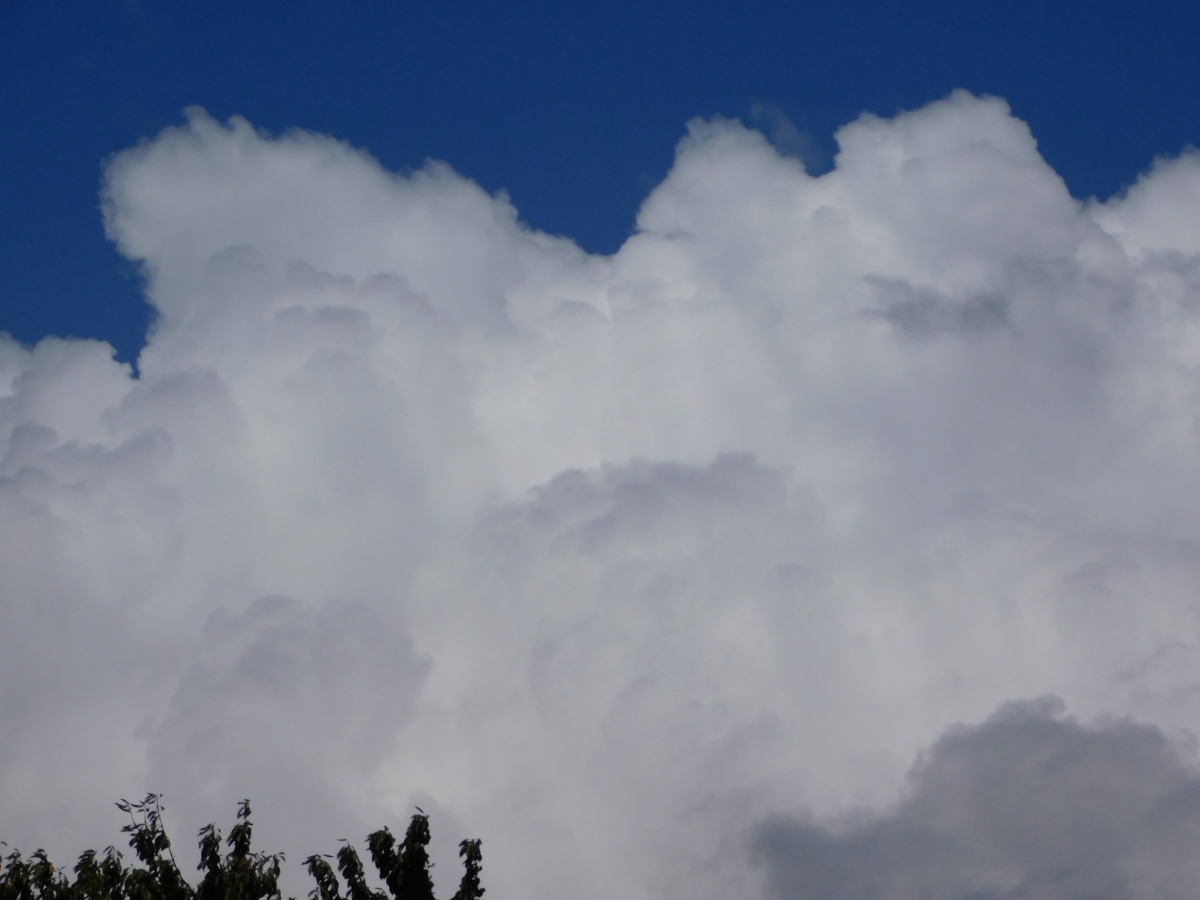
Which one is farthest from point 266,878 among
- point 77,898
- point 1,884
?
point 1,884

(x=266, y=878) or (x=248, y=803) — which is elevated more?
(x=248, y=803)

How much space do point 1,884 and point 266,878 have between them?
9147 mm

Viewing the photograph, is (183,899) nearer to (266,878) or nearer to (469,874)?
(266,878)

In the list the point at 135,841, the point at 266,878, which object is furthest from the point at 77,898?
the point at 266,878

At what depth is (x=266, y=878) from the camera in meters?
42.1

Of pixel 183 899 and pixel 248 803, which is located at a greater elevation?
pixel 248 803

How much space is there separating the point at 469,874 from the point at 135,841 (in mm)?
11652

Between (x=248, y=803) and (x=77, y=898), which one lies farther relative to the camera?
(x=248, y=803)

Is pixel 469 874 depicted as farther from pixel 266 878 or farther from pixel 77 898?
pixel 77 898

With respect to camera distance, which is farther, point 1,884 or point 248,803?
point 248,803

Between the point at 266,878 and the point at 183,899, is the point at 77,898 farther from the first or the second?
the point at 266,878

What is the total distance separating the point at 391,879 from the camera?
45094mm

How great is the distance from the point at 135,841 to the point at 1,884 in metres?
4.38

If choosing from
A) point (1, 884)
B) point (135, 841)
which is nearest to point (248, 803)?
point (135, 841)
